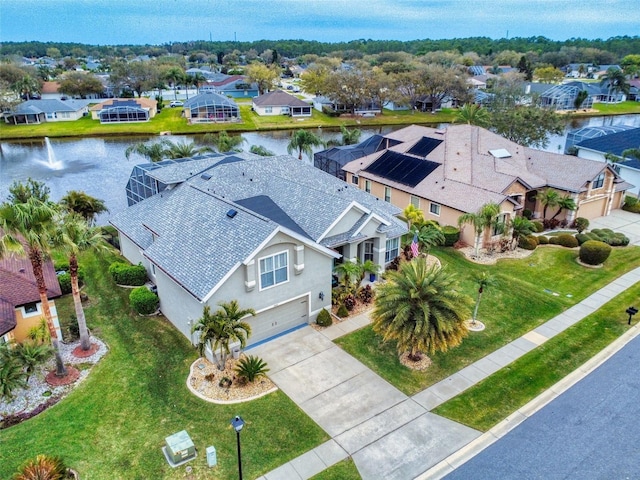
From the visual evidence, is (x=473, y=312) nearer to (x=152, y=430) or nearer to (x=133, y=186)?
(x=152, y=430)

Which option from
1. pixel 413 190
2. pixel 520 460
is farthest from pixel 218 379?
pixel 413 190

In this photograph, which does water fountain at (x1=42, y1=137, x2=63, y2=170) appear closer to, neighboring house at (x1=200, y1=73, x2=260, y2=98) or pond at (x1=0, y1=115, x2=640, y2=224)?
pond at (x1=0, y1=115, x2=640, y2=224)

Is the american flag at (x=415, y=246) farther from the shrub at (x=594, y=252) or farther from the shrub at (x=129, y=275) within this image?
the shrub at (x=129, y=275)

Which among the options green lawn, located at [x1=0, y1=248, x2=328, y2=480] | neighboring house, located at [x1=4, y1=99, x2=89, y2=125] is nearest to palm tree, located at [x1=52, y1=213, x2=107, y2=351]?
green lawn, located at [x1=0, y1=248, x2=328, y2=480]

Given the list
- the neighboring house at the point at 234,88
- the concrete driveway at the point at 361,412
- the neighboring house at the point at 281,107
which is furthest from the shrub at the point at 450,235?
the neighboring house at the point at 234,88

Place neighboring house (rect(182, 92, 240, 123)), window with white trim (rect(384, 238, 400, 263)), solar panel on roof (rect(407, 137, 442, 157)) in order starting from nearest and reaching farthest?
1. window with white trim (rect(384, 238, 400, 263))
2. solar panel on roof (rect(407, 137, 442, 157))
3. neighboring house (rect(182, 92, 240, 123))
